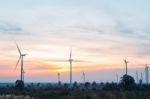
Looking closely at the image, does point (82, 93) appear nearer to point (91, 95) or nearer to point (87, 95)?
point (87, 95)

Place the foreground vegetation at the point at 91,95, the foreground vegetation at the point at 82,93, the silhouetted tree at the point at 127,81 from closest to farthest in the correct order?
1. the foreground vegetation at the point at 91,95
2. the foreground vegetation at the point at 82,93
3. the silhouetted tree at the point at 127,81

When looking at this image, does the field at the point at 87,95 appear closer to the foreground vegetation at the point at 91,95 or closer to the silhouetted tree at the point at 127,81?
the foreground vegetation at the point at 91,95

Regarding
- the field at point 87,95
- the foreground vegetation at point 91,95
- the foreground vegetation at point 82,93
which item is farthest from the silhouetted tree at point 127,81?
the foreground vegetation at point 91,95

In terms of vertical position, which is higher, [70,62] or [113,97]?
[70,62]

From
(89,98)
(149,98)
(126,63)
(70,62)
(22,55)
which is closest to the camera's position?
(149,98)

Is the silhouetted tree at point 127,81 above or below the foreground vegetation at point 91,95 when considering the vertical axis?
above

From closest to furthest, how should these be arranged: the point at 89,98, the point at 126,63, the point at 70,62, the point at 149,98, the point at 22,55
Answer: the point at 149,98
the point at 89,98
the point at 22,55
the point at 70,62
the point at 126,63

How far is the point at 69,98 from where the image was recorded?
5950cm

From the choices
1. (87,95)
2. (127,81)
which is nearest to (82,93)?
(87,95)

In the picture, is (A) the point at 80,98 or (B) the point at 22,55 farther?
(B) the point at 22,55

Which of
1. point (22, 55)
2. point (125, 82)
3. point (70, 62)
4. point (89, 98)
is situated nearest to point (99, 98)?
point (89, 98)

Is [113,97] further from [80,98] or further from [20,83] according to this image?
[20,83]

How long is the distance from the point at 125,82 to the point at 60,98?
177ft

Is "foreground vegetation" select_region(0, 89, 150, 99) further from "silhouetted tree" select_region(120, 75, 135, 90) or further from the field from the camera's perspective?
"silhouetted tree" select_region(120, 75, 135, 90)
